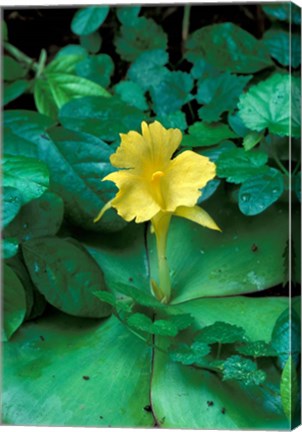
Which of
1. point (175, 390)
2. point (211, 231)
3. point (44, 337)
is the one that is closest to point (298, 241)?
point (211, 231)

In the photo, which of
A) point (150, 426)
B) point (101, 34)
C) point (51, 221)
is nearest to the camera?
point (150, 426)

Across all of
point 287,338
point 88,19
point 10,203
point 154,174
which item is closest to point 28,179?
point 10,203

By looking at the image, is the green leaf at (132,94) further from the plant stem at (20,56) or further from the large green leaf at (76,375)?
the large green leaf at (76,375)

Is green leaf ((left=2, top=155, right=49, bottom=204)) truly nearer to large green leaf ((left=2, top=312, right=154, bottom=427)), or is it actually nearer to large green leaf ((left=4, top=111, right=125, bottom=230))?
large green leaf ((left=4, top=111, right=125, bottom=230))

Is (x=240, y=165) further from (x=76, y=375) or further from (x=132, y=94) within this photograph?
(x=76, y=375)

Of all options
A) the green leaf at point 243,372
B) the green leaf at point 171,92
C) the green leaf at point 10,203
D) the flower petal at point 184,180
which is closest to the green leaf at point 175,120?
the green leaf at point 171,92

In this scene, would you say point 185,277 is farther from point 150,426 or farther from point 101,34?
point 101,34
